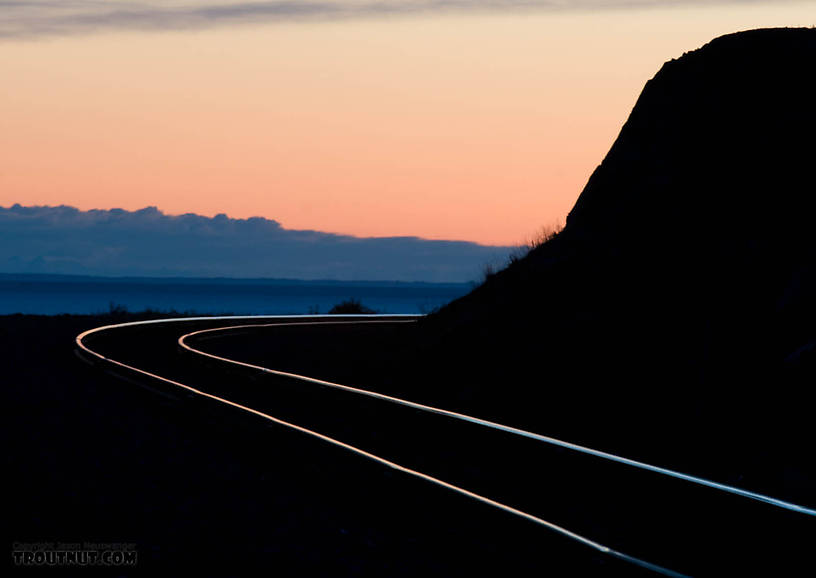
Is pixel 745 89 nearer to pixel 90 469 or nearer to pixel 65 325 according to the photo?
pixel 90 469

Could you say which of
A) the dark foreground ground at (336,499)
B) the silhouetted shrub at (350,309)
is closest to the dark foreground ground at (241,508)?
the dark foreground ground at (336,499)

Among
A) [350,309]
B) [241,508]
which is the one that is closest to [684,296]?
[241,508]

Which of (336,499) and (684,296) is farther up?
(684,296)

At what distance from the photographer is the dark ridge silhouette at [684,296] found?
41.3 ft

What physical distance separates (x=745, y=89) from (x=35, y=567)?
15.4m

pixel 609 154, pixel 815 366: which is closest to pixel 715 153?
pixel 609 154

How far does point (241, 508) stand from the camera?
873 cm

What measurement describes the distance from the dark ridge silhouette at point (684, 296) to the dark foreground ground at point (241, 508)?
3881 mm

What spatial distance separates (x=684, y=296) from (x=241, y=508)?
29.1 feet

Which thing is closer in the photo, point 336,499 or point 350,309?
point 336,499

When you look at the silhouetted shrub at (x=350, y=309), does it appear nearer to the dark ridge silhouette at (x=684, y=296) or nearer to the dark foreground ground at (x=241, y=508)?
the dark ridge silhouette at (x=684, y=296)

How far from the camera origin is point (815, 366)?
1170 centimetres

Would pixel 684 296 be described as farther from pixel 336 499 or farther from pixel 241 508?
pixel 241 508

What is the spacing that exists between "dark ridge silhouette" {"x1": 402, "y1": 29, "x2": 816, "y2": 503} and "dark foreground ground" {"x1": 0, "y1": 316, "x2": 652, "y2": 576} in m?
3.88
